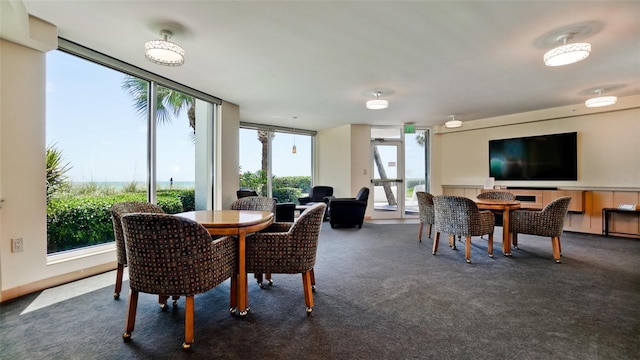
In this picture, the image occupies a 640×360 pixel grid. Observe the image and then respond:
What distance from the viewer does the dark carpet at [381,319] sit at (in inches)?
67.7

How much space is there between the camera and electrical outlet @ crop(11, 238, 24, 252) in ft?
8.29

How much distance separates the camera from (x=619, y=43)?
2.97 metres

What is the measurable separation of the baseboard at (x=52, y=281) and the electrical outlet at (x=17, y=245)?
32 cm

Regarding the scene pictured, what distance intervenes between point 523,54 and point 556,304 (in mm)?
2612

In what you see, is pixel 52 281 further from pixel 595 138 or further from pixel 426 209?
pixel 595 138

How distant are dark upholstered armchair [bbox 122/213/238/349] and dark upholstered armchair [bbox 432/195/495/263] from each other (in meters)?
3.03

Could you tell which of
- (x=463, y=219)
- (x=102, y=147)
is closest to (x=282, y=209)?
(x=102, y=147)

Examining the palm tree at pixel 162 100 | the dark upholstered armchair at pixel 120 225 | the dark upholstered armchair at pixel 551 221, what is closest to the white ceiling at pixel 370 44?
the palm tree at pixel 162 100

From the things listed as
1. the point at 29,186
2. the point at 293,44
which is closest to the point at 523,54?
the point at 293,44

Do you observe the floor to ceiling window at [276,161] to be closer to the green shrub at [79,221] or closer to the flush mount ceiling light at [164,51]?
the green shrub at [79,221]

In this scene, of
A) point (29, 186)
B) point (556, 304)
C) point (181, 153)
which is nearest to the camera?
point (556, 304)

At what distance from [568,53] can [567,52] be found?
0.07 ft

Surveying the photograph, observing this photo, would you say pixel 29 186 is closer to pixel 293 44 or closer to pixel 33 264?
pixel 33 264

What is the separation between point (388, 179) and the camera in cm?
747
